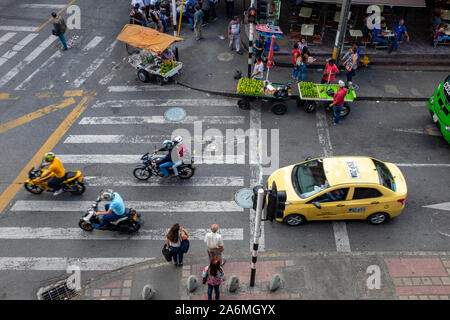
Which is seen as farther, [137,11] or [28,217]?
[137,11]

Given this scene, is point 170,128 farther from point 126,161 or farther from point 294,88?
point 294,88

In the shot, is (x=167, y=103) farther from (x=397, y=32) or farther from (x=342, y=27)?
(x=397, y=32)

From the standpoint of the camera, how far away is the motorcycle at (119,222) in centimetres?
1033

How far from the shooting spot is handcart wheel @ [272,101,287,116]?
1466 cm

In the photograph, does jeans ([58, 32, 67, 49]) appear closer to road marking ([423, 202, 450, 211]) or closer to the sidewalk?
the sidewalk

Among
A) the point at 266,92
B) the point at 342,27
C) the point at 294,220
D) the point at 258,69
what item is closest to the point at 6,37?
the point at 258,69

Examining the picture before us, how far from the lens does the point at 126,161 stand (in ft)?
42.5

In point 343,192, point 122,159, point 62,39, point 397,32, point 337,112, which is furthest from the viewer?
point 62,39

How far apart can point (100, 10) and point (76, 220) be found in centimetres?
1624

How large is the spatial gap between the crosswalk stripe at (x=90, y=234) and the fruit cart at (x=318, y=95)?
6.48m

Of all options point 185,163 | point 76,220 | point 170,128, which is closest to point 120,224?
point 76,220

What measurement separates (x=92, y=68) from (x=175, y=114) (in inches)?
223

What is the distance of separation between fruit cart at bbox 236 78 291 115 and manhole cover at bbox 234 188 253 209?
4.35 metres

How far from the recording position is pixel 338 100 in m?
13.6
